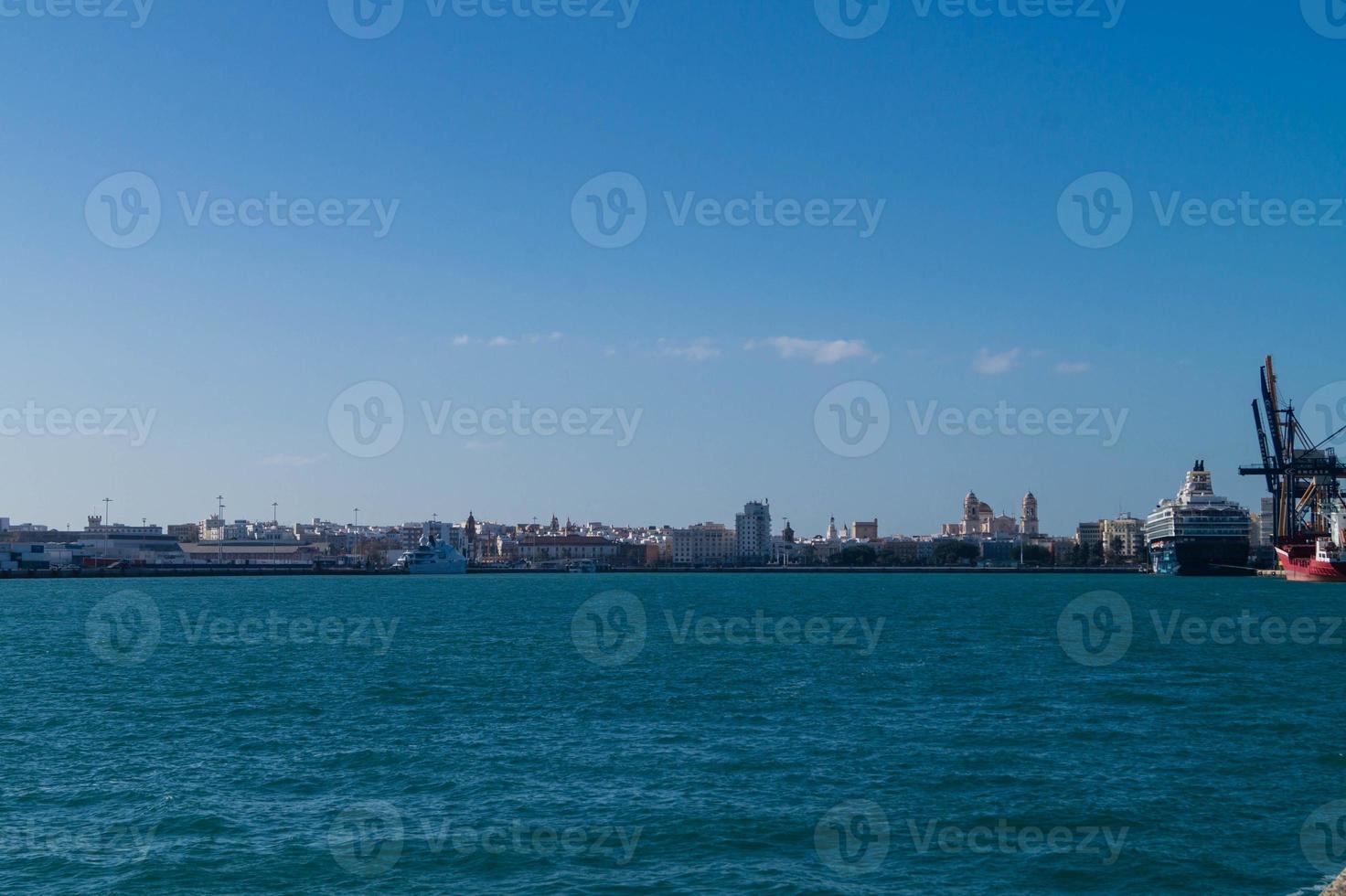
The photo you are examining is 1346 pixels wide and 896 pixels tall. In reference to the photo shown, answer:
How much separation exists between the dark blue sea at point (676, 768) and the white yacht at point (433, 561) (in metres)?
109

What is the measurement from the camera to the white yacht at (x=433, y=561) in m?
144

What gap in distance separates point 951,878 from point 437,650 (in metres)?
25.2

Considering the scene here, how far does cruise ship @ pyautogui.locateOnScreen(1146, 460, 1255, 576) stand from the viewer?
103m

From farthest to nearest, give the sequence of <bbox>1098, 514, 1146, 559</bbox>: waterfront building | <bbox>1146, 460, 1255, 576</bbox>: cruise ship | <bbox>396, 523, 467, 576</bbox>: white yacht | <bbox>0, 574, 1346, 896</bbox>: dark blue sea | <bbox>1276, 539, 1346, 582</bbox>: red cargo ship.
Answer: <bbox>1098, 514, 1146, 559</bbox>: waterfront building → <bbox>396, 523, 467, 576</bbox>: white yacht → <bbox>1146, 460, 1255, 576</bbox>: cruise ship → <bbox>1276, 539, 1346, 582</bbox>: red cargo ship → <bbox>0, 574, 1346, 896</bbox>: dark blue sea

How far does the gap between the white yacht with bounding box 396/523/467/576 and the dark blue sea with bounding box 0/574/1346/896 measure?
109137 mm

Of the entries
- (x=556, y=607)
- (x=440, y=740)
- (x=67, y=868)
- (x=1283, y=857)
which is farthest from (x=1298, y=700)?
(x=556, y=607)

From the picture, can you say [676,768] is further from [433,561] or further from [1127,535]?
[1127,535]

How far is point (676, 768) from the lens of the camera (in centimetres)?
1669

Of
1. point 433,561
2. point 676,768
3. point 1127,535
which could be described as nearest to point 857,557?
point 1127,535

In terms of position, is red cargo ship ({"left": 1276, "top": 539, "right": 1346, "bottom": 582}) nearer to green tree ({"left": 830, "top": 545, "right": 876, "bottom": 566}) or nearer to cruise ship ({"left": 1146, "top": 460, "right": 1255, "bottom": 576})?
cruise ship ({"left": 1146, "top": 460, "right": 1255, "bottom": 576})

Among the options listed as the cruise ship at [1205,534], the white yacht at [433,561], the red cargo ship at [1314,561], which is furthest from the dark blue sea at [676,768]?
the white yacht at [433,561]

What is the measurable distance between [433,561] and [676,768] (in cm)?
13212

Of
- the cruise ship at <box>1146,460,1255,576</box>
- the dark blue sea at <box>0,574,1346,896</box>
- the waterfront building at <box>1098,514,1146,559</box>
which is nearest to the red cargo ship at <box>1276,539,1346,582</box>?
the cruise ship at <box>1146,460,1255,576</box>

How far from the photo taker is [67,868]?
12109 millimetres
